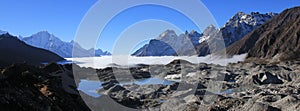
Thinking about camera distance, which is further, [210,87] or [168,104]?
[210,87]

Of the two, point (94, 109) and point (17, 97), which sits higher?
point (17, 97)

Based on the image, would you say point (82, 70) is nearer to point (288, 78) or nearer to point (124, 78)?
point (124, 78)

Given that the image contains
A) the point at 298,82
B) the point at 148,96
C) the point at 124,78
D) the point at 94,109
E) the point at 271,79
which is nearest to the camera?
the point at 94,109

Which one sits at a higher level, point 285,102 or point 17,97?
point 17,97

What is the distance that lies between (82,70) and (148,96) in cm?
9095

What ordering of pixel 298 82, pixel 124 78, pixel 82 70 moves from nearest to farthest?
pixel 298 82 < pixel 124 78 < pixel 82 70

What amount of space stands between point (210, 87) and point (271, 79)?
89.1ft

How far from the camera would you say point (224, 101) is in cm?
6231

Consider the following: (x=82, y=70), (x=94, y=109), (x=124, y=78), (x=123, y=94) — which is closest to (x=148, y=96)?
(x=123, y=94)

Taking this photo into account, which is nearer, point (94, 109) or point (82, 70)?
point (94, 109)

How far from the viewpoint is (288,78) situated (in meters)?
126

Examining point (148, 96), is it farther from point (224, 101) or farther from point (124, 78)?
point (124, 78)

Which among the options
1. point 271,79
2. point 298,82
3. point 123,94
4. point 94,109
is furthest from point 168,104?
point 271,79

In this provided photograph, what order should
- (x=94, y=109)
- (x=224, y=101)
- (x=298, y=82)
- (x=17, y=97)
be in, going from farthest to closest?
(x=298, y=82)
(x=224, y=101)
(x=94, y=109)
(x=17, y=97)
